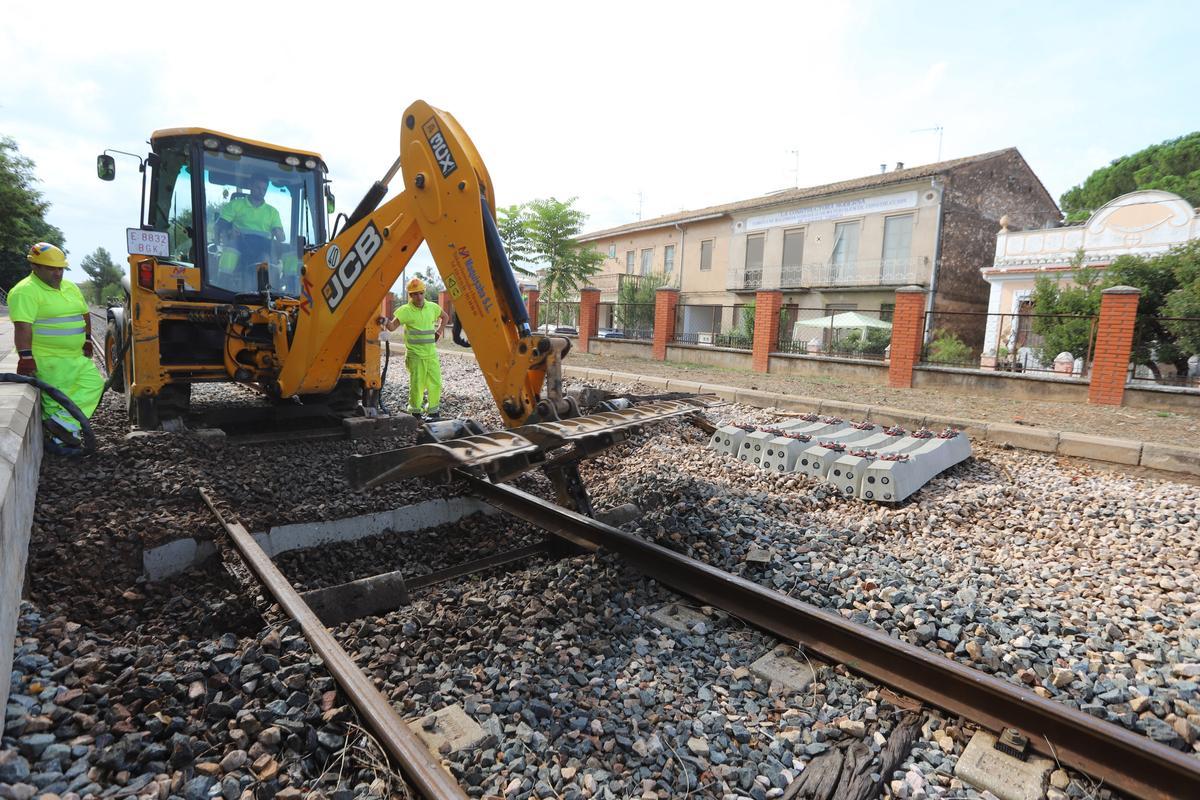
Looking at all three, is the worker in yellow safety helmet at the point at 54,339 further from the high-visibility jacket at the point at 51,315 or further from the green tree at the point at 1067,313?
the green tree at the point at 1067,313

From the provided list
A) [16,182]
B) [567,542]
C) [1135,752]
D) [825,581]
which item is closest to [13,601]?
[567,542]

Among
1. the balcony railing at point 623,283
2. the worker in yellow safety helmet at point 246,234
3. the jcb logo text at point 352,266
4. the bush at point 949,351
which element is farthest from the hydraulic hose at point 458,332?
the balcony railing at point 623,283

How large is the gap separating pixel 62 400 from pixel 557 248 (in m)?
25.2

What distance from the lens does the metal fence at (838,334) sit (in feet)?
55.1

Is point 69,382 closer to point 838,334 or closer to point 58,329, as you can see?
point 58,329

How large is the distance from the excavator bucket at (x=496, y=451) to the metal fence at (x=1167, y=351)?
1217cm

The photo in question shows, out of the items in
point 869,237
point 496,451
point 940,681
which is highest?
point 869,237

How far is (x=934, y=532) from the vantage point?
200 inches

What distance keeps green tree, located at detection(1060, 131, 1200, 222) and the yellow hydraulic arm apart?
4133cm

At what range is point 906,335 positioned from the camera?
12703mm

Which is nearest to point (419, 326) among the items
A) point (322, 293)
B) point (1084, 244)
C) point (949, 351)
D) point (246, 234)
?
point (246, 234)

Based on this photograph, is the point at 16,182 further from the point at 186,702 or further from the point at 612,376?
the point at 186,702

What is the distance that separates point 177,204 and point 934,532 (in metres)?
7.81

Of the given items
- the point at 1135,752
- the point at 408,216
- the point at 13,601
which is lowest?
the point at 1135,752
